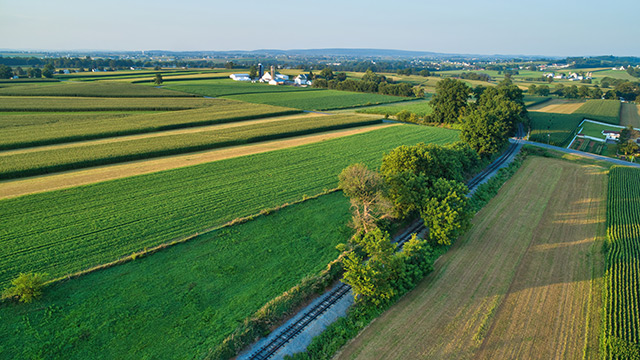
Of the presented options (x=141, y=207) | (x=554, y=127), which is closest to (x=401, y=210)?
(x=141, y=207)

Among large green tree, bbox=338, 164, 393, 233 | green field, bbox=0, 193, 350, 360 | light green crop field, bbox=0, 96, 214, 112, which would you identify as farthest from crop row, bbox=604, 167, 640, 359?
light green crop field, bbox=0, 96, 214, 112

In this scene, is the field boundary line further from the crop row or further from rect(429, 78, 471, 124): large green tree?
rect(429, 78, 471, 124): large green tree

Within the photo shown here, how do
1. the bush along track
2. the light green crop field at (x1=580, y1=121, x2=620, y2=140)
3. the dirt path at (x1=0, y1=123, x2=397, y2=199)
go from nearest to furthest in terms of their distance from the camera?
the bush along track < the dirt path at (x1=0, y1=123, x2=397, y2=199) < the light green crop field at (x1=580, y1=121, x2=620, y2=140)

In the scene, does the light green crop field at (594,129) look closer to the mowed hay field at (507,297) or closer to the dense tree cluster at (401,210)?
the mowed hay field at (507,297)

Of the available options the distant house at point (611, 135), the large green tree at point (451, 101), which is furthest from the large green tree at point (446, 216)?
the distant house at point (611, 135)

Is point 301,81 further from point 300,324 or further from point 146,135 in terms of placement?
point 300,324
